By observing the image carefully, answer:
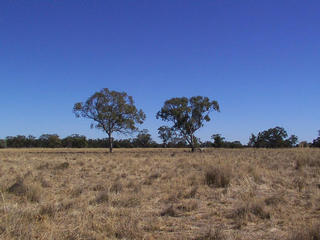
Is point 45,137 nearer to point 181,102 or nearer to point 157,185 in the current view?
point 181,102

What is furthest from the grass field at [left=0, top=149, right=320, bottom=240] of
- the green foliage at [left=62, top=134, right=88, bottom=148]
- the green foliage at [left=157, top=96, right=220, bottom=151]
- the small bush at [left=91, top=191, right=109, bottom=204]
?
the green foliage at [left=62, top=134, right=88, bottom=148]

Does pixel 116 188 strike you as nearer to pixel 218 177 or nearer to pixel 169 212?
pixel 169 212

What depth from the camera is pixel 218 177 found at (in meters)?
9.77

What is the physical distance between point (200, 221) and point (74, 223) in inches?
96.8

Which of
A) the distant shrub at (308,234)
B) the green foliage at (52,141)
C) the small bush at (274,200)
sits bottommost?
the small bush at (274,200)

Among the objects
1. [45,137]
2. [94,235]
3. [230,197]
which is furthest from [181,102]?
[45,137]

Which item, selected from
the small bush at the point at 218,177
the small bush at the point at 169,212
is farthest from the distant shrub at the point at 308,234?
the small bush at the point at 218,177

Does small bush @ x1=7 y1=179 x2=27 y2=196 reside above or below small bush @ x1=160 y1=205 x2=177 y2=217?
above

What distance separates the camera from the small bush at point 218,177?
31.0 ft

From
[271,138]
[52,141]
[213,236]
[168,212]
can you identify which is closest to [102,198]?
[168,212]

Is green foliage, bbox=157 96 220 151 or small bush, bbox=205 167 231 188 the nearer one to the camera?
small bush, bbox=205 167 231 188

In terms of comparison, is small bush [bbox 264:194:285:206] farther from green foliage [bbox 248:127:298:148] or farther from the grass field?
green foliage [bbox 248:127:298:148]

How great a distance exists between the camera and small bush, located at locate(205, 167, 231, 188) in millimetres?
9438

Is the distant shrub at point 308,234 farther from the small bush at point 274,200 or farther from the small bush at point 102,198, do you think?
the small bush at point 102,198
